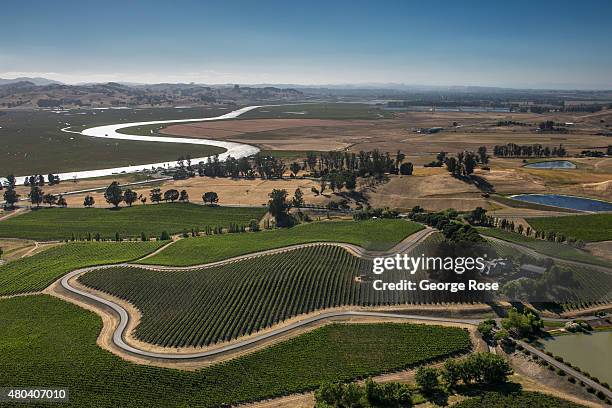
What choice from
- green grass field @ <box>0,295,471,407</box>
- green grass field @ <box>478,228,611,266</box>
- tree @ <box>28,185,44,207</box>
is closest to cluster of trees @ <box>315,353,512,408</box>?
green grass field @ <box>0,295,471,407</box>

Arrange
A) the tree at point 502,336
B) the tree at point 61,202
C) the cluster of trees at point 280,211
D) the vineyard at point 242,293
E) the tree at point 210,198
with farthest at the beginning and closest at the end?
1. the tree at point 61,202
2. the tree at point 210,198
3. the cluster of trees at point 280,211
4. the vineyard at point 242,293
5. the tree at point 502,336

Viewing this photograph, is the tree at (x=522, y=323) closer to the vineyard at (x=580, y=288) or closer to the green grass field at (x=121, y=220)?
the vineyard at (x=580, y=288)

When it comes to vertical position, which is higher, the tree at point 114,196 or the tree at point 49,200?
the tree at point 114,196

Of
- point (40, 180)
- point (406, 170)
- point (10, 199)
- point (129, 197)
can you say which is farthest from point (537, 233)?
point (40, 180)

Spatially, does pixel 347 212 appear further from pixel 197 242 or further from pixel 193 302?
pixel 193 302

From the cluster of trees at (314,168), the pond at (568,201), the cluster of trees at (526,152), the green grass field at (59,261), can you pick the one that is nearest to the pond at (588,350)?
the pond at (568,201)

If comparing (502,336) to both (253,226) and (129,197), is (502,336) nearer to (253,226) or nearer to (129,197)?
(253,226)

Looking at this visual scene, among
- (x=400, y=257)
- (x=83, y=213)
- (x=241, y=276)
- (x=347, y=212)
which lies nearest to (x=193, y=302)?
(x=241, y=276)
